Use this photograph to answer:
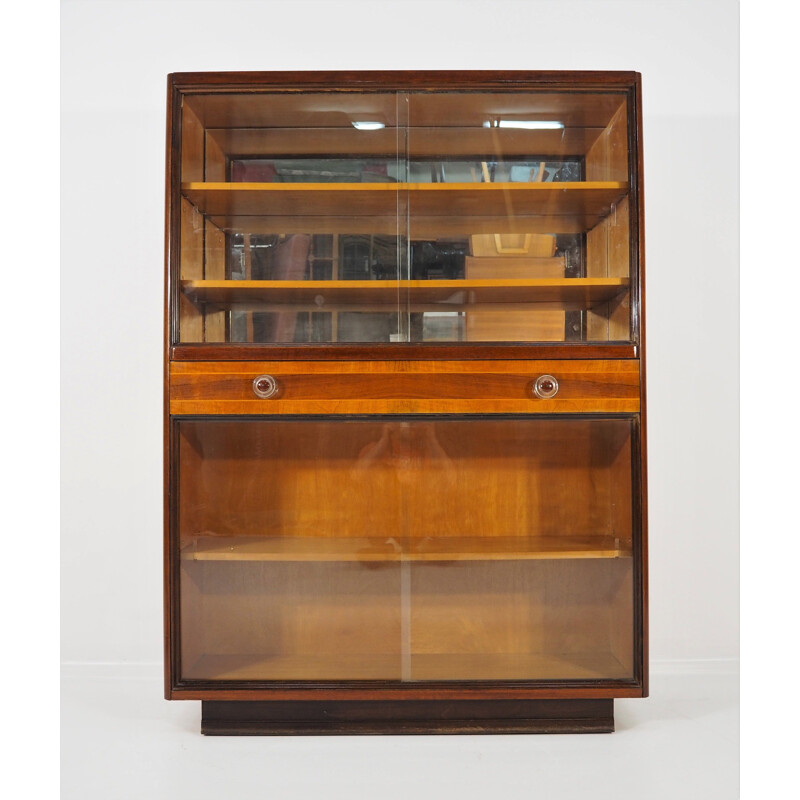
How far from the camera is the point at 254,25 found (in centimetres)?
258

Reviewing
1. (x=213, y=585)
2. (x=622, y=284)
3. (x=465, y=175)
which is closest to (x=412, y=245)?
(x=465, y=175)

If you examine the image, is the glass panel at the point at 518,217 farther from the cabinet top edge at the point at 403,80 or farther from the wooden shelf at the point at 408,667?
the wooden shelf at the point at 408,667

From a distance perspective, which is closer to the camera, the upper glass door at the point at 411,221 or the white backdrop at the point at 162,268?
the upper glass door at the point at 411,221

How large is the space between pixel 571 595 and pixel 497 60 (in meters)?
1.81

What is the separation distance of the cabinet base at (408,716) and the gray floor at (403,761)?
0.12ft

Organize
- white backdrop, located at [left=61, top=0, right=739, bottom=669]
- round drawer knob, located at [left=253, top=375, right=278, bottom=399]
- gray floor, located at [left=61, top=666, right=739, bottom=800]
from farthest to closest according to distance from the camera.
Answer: white backdrop, located at [left=61, top=0, right=739, bottom=669] < round drawer knob, located at [left=253, top=375, right=278, bottom=399] < gray floor, located at [left=61, top=666, right=739, bottom=800]

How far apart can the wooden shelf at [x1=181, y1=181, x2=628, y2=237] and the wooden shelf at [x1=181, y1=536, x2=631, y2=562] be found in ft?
2.92

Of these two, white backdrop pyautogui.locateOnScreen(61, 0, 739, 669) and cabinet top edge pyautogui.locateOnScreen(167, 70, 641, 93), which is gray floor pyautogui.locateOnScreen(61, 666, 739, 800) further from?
cabinet top edge pyautogui.locateOnScreen(167, 70, 641, 93)

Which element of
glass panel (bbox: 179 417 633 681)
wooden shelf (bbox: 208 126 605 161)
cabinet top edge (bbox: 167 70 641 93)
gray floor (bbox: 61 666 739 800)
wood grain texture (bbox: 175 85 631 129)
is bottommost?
gray floor (bbox: 61 666 739 800)

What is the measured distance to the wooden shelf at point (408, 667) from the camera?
2049mm

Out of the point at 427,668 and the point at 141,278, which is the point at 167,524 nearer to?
the point at 427,668

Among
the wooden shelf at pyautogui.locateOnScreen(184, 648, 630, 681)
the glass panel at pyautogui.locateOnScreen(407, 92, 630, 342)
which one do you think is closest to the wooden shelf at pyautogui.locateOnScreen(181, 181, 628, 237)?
the glass panel at pyautogui.locateOnScreen(407, 92, 630, 342)

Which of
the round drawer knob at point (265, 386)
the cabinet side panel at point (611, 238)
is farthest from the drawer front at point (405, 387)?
the cabinet side panel at point (611, 238)

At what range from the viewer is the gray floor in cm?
176
